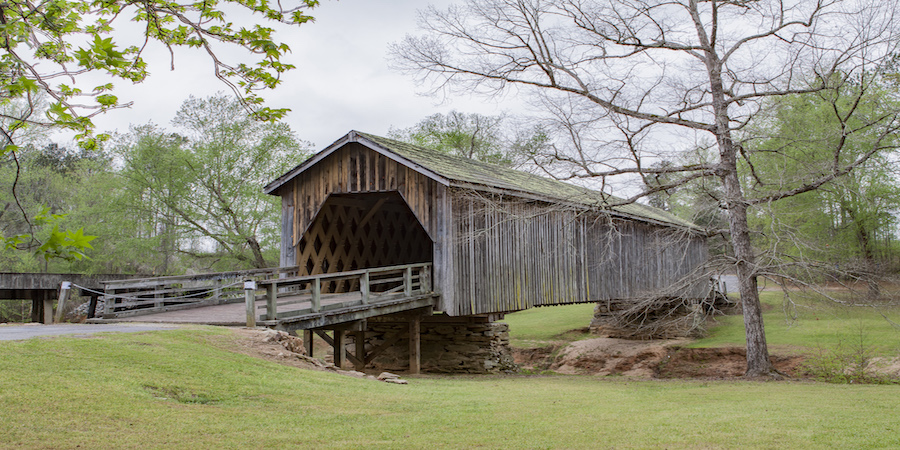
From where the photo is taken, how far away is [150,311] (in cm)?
1366

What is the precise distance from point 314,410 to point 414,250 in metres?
13.1

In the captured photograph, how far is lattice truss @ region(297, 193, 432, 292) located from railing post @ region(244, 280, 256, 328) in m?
4.96

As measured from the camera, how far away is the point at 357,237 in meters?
17.5

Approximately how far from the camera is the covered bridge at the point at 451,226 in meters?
14.1

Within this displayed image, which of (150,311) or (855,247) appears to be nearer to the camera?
(150,311)

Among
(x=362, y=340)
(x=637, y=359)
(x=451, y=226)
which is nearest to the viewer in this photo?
(x=451, y=226)

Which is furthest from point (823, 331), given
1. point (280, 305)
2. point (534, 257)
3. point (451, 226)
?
point (280, 305)

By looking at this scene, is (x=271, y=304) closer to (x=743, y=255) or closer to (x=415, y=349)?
(x=415, y=349)

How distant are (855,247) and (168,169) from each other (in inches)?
1113

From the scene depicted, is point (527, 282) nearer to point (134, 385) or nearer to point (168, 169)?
point (134, 385)

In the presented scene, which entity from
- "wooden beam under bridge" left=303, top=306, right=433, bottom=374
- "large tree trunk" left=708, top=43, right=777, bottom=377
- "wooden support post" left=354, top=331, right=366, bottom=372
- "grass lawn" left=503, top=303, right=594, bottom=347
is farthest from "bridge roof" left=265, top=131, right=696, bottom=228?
"grass lawn" left=503, top=303, right=594, bottom=347

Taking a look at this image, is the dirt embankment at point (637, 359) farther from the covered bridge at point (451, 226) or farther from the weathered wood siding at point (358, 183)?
the weathered wood siding at point (358, 183)

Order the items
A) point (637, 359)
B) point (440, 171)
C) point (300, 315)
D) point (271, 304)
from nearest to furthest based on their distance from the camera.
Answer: point (271, 304) → point (300, 315) → point (440, 171) → point (637, 359)

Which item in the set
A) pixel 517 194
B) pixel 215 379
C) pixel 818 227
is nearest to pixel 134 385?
pixel 215 379
